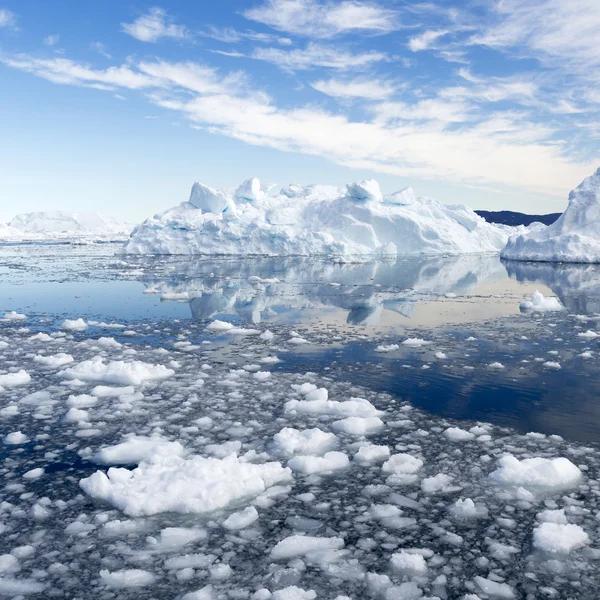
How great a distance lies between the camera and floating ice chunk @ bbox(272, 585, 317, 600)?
10.1 ft

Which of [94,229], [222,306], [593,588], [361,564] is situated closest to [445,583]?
[361,564]

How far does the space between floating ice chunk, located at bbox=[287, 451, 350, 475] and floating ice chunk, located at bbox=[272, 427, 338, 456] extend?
0.25 metres

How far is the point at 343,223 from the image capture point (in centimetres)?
4325

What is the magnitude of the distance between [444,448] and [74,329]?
873 centimetres

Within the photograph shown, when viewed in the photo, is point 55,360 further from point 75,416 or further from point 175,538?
point 175,538

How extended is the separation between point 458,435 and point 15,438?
449 cm

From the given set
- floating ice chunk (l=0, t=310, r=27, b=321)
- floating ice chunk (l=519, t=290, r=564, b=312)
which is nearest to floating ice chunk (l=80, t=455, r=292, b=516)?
floating ice chunk (l=0, t=310, r=27, b=321)

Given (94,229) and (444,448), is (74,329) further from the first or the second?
(94,229)

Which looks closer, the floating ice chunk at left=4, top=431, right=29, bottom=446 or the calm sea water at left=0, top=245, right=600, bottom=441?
the floating ice chunk at left=4, top=431, right=29, bottom=446

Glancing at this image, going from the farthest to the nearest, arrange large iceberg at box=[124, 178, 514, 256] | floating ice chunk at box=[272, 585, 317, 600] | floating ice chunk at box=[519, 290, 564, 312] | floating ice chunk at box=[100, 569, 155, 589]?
large iceberg at box=[124, 178, 514, 256] < floating ice chunk at box=[519, 290, 564, 312] < floating ice chunk at box=[100, 569, 155, 589] < floating ice chunk at box=[272, 585, 317, 600]

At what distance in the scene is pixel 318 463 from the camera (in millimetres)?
4785

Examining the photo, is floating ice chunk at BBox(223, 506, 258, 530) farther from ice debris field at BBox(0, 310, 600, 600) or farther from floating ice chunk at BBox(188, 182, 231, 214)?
floating ice chunk at BBox(188, 182, 231, 214)

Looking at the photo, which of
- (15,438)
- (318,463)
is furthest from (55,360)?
(318,463)

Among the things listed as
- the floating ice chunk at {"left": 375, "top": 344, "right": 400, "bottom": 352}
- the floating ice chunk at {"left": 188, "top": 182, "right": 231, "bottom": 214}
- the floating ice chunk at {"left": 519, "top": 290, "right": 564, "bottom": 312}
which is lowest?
the floating ice chunk at {"left": 375, "top": 344, "right": 400, "bottom": 352}
